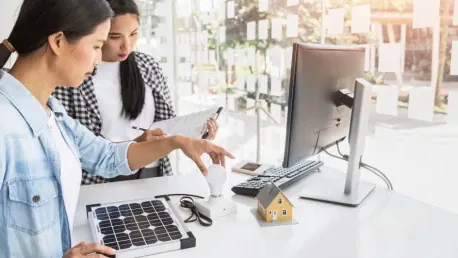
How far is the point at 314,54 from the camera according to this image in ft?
3.80

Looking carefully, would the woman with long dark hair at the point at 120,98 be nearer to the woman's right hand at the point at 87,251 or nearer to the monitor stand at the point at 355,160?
the monitor stand at the point at 355,160

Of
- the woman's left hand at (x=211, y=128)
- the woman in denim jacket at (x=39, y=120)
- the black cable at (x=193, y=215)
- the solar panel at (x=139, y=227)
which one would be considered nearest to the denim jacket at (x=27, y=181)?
the woman in denim jacket at (x=39, y=120)

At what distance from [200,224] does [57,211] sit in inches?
14.2

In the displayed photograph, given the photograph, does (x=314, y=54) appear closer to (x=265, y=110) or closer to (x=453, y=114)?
(x=453, y=114)

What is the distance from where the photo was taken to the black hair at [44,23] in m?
0.87

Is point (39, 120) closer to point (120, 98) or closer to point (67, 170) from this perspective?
point (67, 170)

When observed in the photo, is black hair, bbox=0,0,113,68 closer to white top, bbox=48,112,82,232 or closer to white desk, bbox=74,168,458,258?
white top, bbox=48,112,82,232

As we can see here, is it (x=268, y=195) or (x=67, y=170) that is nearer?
(x=67, y=170)

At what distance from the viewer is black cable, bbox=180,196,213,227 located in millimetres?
1127

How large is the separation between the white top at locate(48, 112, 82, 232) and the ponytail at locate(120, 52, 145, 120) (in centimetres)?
66

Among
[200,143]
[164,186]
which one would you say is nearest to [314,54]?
[200,143]

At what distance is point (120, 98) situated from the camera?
1751 mm

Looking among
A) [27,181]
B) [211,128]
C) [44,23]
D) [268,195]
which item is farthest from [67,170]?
Result: [211,128]

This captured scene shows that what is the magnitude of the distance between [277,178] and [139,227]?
1.89ft
